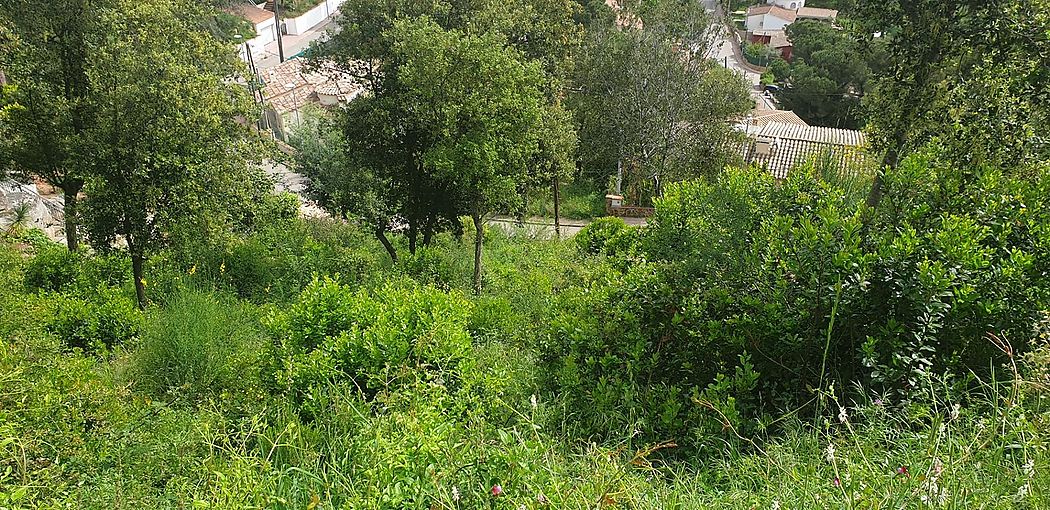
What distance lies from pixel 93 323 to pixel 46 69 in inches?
168

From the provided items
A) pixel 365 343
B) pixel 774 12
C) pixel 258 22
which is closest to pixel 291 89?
pixel 258 22

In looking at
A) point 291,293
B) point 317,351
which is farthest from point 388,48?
point 317,351

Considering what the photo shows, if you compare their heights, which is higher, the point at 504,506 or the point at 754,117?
the point at 504,506

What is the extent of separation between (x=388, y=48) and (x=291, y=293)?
4.37 metres

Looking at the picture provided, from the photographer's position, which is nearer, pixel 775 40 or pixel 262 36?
pixel 775 40

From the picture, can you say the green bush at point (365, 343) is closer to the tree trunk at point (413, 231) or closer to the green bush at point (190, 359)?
the green bush at point (190, 359)

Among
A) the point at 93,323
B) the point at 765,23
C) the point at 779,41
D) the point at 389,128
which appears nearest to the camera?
the point at 93,323

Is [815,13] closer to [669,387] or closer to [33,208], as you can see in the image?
[33,208]


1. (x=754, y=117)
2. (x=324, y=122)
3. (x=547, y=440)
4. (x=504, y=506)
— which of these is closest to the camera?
(x=504, y=506)

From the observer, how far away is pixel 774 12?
156 ft

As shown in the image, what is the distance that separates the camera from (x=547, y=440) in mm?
3473

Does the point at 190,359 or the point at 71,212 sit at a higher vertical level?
the point at 71,212

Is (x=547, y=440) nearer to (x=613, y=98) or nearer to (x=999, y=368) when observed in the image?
(x=999, y=368)

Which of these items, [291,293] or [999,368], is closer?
[999,368]
